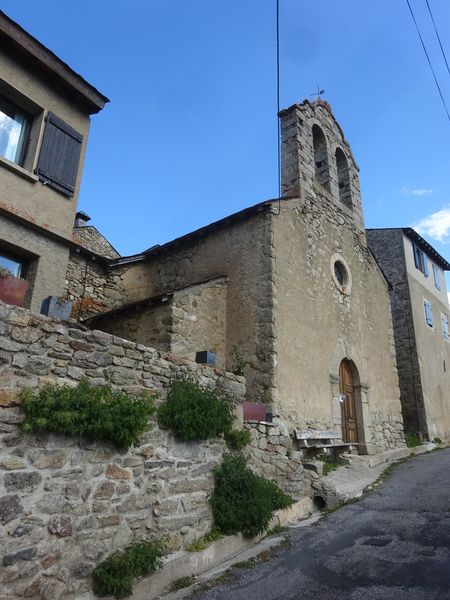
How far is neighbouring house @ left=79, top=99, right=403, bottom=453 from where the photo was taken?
27.6 feet

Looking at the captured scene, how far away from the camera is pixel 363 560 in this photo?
453 cm

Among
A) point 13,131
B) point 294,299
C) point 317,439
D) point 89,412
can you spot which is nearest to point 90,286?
point 13,131

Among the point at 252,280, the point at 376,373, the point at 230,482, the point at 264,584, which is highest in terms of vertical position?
the point at 252,280

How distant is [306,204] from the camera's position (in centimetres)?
1080

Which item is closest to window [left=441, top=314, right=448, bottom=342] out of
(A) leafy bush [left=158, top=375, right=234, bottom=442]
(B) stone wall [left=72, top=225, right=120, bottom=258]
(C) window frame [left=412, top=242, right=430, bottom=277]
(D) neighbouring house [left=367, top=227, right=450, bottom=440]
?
(D) neighbouring house [left=367, top=227, right=450, bottom=440]

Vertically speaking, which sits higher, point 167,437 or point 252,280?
point 252,280

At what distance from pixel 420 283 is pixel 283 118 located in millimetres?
9289

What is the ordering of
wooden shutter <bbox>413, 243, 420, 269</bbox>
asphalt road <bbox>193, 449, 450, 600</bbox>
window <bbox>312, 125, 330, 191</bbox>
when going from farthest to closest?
wooden shutter <bbox>413, 243, 420, 269</bbox> → window <bbox>312, 125, 330, 191</bbox> → asphalt road <bbox>193, 449, 450, 600</bbox>

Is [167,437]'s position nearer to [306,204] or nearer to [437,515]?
[437,515]

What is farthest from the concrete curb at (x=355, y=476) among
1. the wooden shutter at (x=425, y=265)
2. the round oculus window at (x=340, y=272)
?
the wooden shutter at (x=425, y=265)

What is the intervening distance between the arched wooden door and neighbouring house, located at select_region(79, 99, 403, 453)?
27mm

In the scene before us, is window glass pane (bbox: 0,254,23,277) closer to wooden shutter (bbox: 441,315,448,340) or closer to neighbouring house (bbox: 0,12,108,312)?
neighbouring house (bbox: 0,12,108,312)

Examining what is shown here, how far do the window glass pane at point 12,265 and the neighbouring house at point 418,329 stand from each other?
12948 mm

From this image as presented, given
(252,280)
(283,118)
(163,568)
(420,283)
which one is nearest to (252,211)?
(252,280)
